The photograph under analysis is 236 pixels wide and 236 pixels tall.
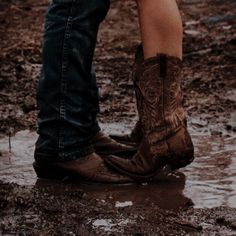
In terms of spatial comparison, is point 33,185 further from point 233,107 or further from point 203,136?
point 233,107

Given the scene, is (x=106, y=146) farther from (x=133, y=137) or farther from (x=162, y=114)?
(x=162, y=114)

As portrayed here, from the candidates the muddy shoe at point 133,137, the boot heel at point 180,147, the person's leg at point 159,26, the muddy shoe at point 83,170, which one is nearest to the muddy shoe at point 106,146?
the muddy shoe at point 133,137

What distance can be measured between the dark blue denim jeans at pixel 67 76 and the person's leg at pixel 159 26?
0.17 meters

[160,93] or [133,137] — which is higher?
[160,93]

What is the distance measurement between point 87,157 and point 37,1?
622 centimetres

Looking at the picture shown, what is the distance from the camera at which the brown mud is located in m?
2.43

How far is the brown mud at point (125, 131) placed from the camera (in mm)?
2432

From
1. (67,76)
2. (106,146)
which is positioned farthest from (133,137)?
(67,76)

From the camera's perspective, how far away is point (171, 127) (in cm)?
281

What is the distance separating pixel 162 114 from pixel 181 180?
1.08 ft

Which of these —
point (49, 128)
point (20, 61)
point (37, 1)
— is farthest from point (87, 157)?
point (37, 1)

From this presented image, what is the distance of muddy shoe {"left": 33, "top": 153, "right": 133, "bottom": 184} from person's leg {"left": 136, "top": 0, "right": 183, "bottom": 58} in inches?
20.1

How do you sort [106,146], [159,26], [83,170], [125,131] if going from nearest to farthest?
[159,26] < [83,170] < [106,146] < [125,131]

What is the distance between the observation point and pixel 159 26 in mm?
2717
